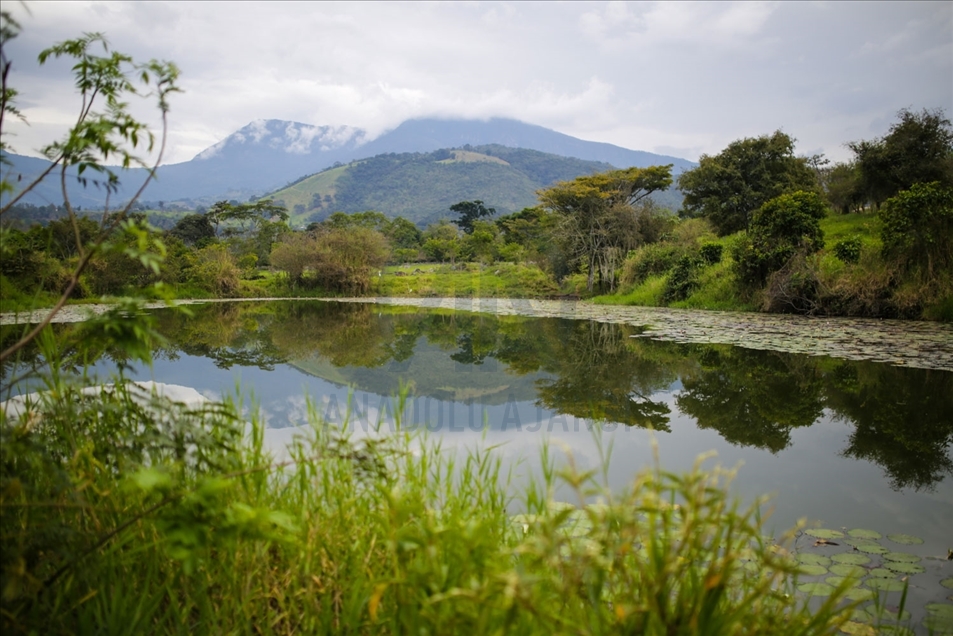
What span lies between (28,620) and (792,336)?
38.3 ft

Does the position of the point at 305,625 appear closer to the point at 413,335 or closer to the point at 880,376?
the point at 880,376

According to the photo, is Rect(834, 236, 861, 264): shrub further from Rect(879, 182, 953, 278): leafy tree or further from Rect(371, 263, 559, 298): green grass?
Rect(371, 263, 559, 298): green grass

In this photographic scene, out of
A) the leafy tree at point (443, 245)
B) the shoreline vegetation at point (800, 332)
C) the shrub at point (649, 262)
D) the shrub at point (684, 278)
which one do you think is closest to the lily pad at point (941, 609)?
the shoreline vegetation at point (800, 332)

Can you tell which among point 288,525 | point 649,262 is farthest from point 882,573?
point 649,262

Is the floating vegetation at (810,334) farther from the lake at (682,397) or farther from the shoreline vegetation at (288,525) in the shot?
the shoreline vegetation at (288,525)

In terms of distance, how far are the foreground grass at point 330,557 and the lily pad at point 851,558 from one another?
1.24 ft

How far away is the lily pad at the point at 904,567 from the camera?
275 cm

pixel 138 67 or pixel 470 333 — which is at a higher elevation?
pixel 138 67

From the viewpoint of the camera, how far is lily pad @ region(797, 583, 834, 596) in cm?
253

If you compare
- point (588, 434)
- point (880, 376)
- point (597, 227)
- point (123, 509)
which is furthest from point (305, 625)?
point (597, 227)

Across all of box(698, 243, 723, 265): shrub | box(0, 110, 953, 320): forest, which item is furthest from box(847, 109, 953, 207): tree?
box(698, 243, 723, 265): shrub

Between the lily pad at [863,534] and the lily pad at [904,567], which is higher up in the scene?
the lily pad at [863,534]

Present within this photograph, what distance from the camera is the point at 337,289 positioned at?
99.5 ft

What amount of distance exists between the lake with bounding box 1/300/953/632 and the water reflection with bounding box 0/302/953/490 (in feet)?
0.11
